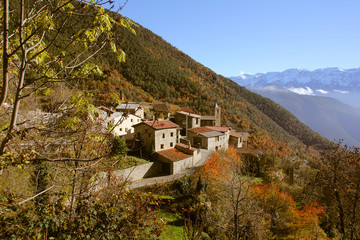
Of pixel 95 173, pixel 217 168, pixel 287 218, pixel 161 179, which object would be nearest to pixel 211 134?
pixel 217 168

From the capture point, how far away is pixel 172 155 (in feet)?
82.1

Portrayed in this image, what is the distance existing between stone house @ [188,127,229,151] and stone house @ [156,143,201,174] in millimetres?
6040

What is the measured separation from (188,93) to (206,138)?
5104 cm

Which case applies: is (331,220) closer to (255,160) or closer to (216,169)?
(216,169)

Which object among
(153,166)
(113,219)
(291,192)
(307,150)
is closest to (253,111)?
(307,150)

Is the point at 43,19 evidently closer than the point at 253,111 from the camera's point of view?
Yes

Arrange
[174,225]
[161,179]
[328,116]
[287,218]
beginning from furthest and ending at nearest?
[328,116]
[161,179]
[287,218]
[174,225]

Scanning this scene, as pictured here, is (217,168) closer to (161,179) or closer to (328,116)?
(161,179)

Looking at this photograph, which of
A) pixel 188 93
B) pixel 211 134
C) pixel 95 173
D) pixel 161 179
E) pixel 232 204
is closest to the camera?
pixel 95 173

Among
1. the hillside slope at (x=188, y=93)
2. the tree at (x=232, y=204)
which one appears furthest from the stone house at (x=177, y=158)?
the hillside slope at (x=188, y=93)

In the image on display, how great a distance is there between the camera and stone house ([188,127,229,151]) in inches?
1345

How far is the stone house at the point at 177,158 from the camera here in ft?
77.5

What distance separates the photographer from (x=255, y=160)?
31.3m

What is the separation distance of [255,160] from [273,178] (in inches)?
209
